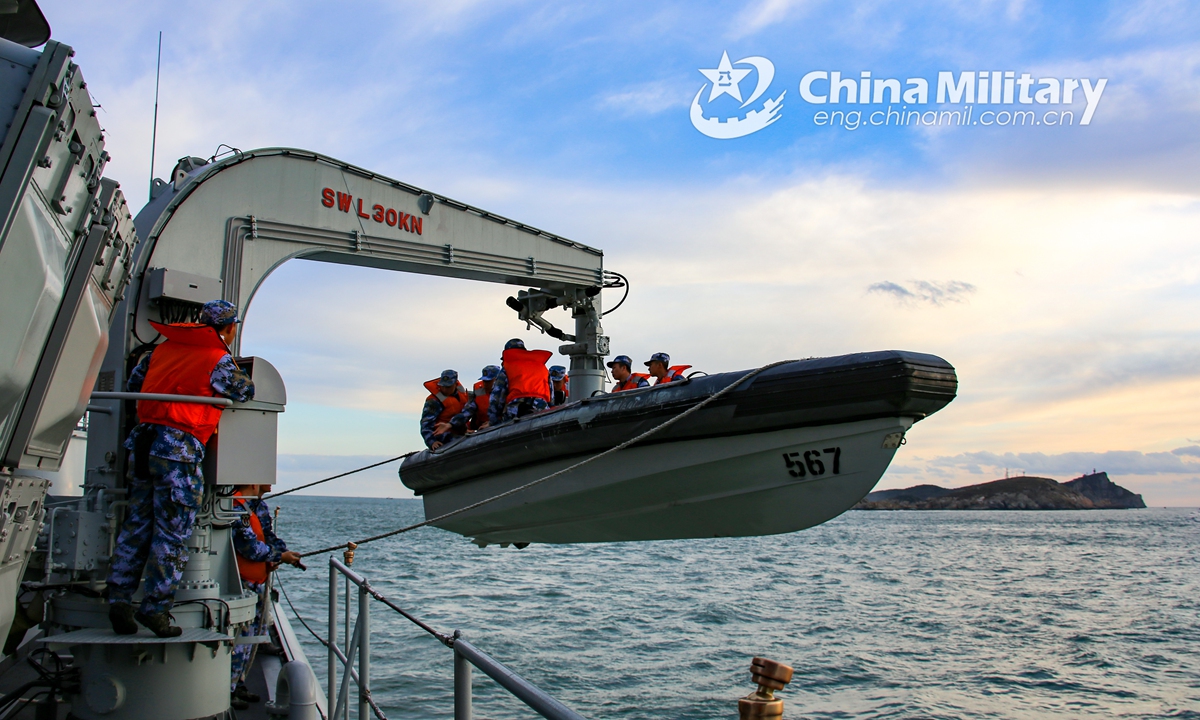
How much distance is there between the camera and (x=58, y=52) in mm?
1917

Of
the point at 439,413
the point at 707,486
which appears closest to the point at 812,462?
the point at 707,486

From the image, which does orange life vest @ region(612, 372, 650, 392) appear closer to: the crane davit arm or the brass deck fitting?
the crane davit arm

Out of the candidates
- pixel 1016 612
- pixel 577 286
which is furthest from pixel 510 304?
pixel 1016 612

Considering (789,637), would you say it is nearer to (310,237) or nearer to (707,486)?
(707,486)

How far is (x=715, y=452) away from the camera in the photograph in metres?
4.45

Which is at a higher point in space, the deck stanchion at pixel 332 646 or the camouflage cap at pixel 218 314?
the camouflage cap at pixel 218 314

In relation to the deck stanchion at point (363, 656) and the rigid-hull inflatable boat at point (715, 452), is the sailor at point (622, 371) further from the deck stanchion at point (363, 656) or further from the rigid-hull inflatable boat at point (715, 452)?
the deck stanchion at point (363, 656)

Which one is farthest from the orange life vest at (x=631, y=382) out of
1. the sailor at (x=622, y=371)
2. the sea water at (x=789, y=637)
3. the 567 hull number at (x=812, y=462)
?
the sea water at (x=789, y=637)

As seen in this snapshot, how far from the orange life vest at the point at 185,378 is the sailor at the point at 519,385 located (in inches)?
98.0

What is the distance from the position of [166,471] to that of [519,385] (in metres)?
2.79

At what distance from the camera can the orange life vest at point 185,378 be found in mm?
3531

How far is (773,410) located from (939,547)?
135ft

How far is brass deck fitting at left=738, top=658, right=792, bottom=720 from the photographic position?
1.58 metres

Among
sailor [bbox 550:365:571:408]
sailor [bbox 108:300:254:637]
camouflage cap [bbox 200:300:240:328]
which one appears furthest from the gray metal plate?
sailor [bbox 550:365:571:408]
